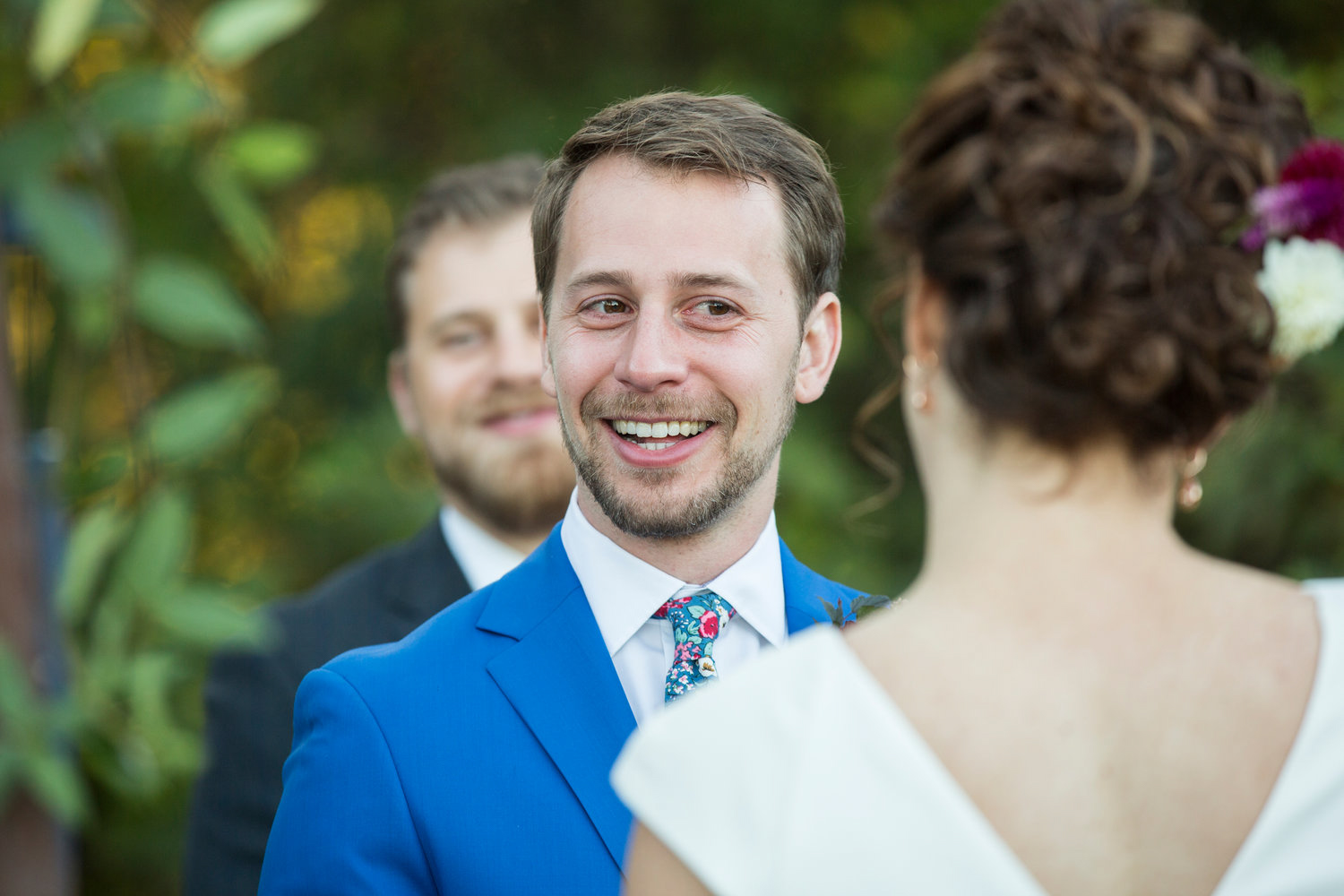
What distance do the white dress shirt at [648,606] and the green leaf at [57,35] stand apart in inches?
49.8

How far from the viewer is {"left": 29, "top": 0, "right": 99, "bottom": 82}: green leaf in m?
1.45

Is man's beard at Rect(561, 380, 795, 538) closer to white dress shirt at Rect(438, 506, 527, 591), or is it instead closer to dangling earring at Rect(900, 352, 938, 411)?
dangling earring at Rect(900, 352, 938, 411)

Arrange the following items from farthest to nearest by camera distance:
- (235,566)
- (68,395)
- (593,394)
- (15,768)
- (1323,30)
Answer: (235,566) < (1323,30) < (593,394) < (68,395) < (15,768)

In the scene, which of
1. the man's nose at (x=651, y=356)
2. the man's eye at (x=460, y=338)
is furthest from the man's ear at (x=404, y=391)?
the man's nose at (x=651, y=356)

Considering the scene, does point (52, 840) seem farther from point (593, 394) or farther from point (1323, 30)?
point (1323, 30)

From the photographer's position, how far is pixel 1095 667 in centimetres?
149

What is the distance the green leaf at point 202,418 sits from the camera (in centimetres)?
157

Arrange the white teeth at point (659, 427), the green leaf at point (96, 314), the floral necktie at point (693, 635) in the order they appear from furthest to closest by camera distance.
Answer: the white teeth at point (659, 427), the floral necktie at point (693, 635), the green leaf at point (96, 314)

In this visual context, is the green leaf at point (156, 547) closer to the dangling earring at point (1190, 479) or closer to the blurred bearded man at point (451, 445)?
the dangling earring at point (1190, 479)

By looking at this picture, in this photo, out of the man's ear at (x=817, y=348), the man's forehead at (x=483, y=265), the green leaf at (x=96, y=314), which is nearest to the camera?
the green leaf at (x=96, y=314)

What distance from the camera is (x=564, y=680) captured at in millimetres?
2258

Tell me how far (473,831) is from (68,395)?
36.2 inches

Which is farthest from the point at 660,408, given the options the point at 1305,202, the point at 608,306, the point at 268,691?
the point at 268,691

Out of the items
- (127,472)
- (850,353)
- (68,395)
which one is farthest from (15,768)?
(850,353)
